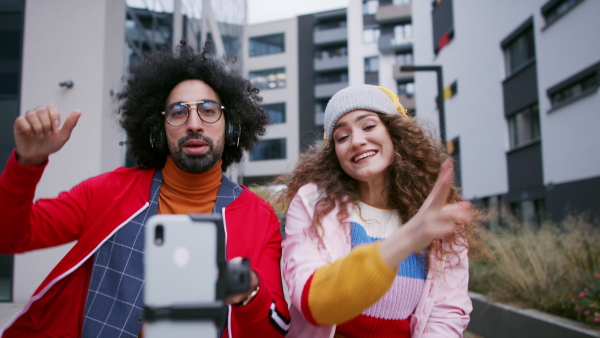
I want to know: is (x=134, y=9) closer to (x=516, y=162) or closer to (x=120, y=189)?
(x=120, y=189)

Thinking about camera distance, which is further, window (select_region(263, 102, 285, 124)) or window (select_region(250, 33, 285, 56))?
window (select_region(250, 33, 285, 56))

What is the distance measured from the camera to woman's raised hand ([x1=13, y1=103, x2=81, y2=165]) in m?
1.46

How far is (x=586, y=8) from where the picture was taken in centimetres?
1141

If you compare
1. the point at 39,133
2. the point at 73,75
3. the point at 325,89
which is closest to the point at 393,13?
the point at 325,89

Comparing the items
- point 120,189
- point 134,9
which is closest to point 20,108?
point 134,9

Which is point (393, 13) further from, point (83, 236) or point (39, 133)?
point (39, 133)

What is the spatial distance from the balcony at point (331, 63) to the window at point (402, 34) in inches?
218

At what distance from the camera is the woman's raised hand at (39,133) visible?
146 cm

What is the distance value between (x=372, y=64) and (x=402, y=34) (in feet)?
10.9

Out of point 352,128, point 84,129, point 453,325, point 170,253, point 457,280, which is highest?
point 84,129

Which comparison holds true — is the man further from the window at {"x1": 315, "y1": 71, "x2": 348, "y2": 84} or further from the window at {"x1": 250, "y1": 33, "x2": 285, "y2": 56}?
the window at {"x1": 250, "y1": 33, "x2": 285, "y2": 56}

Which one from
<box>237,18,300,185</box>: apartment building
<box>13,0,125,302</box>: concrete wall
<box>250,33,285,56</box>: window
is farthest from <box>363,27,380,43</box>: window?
<box>13,0,125,302</box>: concrete wall

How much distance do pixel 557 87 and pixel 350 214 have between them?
12.8m

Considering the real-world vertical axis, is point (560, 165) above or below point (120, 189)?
above
